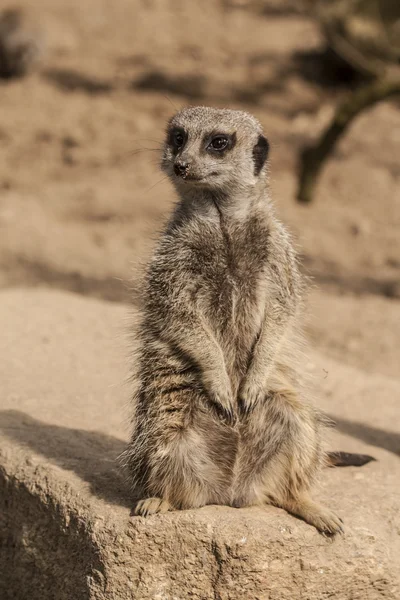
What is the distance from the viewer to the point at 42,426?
3553 millimetres

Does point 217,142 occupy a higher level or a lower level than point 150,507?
higher

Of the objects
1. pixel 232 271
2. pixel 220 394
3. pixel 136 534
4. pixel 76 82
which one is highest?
pixel 232 271

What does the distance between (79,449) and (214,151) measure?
3.83 ft

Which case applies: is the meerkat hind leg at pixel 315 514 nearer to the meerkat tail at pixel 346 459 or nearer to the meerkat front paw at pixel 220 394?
the meerkat front paw at pixel 220 394

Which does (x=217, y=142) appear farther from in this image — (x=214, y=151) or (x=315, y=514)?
(x=315, y=514)

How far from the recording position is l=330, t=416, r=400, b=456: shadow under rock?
4184 mm

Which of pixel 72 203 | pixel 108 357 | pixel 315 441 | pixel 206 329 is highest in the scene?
pixel 206 329

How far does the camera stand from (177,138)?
303 centimetres

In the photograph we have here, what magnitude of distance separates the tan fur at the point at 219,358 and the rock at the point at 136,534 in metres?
0.10

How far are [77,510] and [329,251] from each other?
509 cm

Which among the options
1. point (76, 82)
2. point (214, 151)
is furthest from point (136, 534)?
point (76, 82)

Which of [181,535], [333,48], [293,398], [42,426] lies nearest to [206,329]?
[293,398]

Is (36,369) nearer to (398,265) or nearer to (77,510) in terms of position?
(77,510)

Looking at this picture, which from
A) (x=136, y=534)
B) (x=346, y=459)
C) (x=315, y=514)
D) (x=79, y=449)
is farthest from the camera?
(x=346, y=459)
